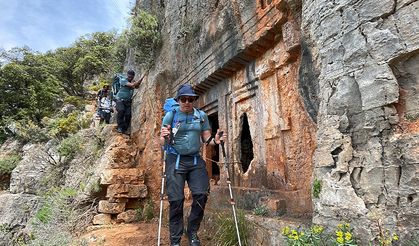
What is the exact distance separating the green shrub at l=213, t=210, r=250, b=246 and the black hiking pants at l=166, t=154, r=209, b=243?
34 centimetres

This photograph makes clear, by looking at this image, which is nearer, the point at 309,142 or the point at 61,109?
the point at 309,142

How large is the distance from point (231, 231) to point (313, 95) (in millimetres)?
2158

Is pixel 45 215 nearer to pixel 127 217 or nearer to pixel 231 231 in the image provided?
pixel 127 217

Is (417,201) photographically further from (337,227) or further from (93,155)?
(93,155)

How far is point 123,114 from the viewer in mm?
9914

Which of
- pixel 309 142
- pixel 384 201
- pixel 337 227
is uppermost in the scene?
pixel 309 142

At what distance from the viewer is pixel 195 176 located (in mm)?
4375

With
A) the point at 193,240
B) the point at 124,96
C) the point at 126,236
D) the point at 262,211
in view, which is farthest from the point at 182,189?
the point at 124,96

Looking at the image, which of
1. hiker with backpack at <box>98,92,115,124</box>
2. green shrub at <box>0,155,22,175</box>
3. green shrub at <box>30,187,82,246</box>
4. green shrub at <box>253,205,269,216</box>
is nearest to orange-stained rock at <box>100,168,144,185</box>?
green shrub at <box>30,187,82,246</box>

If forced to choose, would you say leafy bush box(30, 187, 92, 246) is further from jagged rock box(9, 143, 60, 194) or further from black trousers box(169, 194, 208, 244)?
jagged rock box(9, 143, 60, 194)

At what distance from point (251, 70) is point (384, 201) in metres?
3.68

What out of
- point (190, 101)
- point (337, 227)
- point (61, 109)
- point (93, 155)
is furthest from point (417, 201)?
point (61, 109)

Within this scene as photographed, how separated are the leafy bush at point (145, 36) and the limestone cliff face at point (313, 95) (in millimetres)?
705

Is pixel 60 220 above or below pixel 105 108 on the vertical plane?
below
